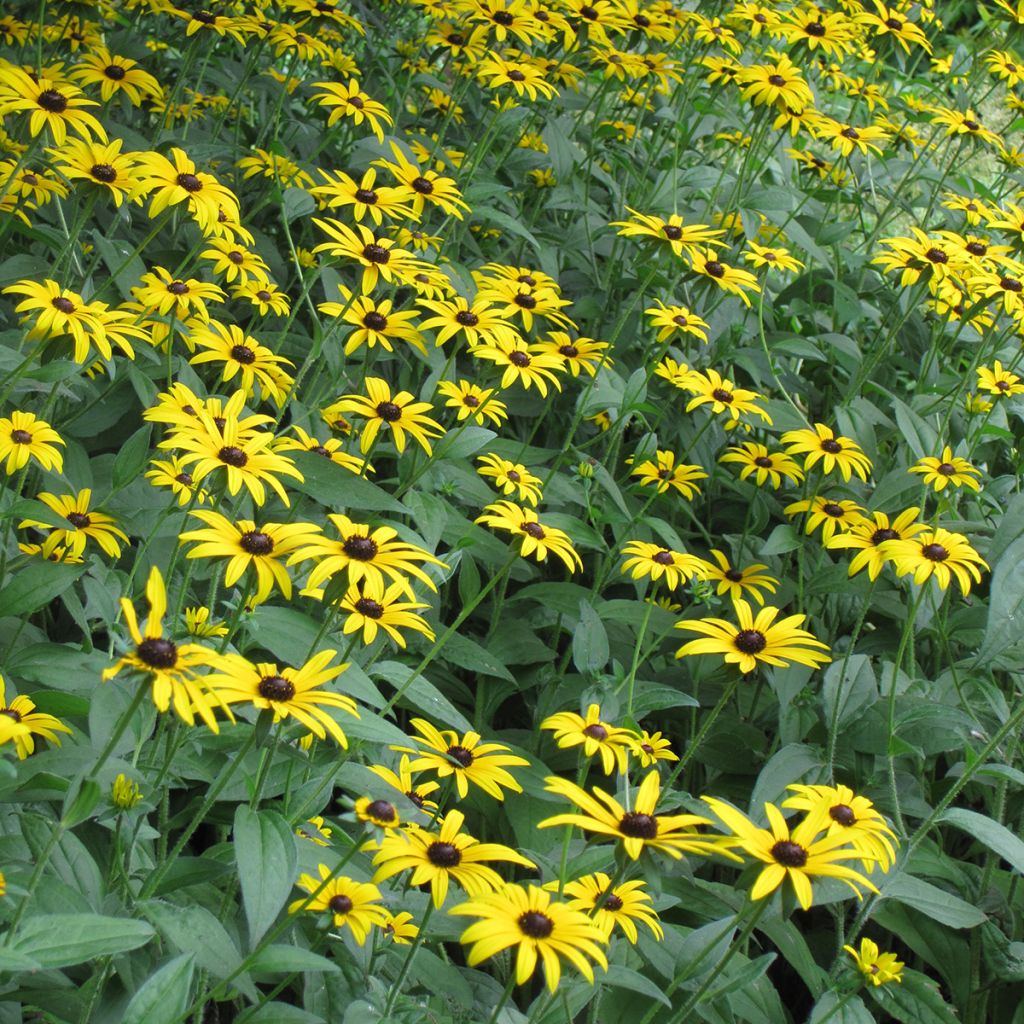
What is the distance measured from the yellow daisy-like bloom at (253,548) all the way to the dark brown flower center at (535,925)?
557 millimetres

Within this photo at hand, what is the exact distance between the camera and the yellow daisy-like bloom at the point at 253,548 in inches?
→ 74.0

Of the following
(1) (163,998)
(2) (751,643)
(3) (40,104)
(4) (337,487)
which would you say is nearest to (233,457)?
(4) (337,487)

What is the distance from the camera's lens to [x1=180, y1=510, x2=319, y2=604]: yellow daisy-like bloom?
74.0 inches

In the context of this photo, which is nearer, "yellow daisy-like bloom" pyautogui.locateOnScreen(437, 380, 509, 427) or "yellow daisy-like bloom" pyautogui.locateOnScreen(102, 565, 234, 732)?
"yellow daisy-like bloom" pyautogui.locateOnScreen(102, 565, 234, 732)

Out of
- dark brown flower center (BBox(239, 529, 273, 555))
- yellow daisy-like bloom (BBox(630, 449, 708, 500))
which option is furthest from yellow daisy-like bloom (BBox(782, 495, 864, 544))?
dark brown flower center (BBox(239, 529, 273, 555))

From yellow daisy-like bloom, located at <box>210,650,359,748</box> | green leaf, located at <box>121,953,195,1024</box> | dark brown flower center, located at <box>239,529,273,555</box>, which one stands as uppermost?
dark brown flower center, located at <box>239,529,273,555</box>

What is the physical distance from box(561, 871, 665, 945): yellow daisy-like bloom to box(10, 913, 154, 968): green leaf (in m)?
0.61

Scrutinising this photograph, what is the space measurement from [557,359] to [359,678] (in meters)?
1.21

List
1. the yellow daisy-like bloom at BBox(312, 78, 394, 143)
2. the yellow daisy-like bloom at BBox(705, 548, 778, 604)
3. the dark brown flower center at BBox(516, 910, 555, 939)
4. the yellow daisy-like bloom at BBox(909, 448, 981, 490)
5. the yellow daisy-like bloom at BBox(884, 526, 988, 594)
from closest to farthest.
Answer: the dark brown flower center at BBox(516, 910, 555, 939), the yellow daisy-like bloom at BBox(884, 526, 988, 594), the yellow daisy-like bloom at BBox(909, 448, 981, 490), the yellow daisy-like bloom at BBox(705, 548, 778, 604), the yellow daisy-like bloom at BBox(312, 78, 394, 143)

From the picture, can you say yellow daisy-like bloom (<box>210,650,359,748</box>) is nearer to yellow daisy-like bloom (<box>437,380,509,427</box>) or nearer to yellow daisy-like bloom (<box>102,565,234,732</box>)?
yellow daisy-like bloom (<box>102,565,234,732</box>)

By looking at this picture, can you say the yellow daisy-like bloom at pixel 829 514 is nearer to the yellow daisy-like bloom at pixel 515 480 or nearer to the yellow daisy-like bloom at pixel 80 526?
the yellow daisy-like bloom at pixel 515 480

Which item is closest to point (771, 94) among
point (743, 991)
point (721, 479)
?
point (721, 479)

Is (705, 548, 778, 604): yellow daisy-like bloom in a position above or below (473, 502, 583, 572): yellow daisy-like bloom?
below

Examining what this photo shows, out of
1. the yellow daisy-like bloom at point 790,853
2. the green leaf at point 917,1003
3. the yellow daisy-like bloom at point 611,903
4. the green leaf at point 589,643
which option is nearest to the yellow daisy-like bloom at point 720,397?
the green leaf at point 589,643
